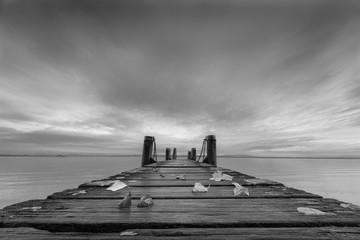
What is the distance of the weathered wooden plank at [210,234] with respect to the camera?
1.19m

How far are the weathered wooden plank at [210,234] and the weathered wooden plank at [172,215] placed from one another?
85mm

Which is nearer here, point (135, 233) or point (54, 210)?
point (135, 233)

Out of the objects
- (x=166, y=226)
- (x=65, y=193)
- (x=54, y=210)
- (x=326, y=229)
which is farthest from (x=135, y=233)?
(x=65, y=193)

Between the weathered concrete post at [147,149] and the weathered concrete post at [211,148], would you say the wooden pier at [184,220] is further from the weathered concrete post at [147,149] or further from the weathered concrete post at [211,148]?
the weathered concrete post at [147,149]

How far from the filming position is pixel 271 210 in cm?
171

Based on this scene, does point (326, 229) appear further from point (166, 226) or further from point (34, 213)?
point (34, 213)

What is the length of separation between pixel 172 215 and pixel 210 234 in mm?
444

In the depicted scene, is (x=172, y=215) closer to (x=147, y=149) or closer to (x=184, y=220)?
(x=184, y=220)

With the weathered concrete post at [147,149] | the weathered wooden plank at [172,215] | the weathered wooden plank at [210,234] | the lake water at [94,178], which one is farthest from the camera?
the lake water at [94,178]

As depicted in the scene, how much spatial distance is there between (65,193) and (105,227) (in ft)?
4.16

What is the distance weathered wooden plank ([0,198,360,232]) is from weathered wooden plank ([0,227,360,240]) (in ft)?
0.28

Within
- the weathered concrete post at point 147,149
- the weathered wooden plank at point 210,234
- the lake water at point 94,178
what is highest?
the weathered concrete post at point 147,149

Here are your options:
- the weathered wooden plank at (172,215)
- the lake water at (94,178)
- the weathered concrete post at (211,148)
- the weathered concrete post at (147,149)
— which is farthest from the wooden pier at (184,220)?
the lake water at (94,178)

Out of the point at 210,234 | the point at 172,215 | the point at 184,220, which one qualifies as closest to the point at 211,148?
the point at 172,215
